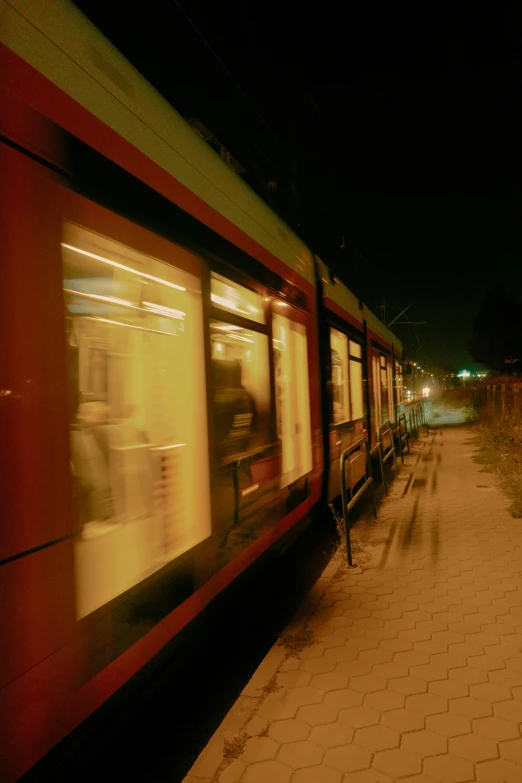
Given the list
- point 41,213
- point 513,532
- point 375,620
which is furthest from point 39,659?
point 513,532

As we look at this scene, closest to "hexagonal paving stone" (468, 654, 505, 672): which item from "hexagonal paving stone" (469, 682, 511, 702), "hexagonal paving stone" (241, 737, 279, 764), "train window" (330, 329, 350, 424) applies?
"hexagonal paving stone" (469, 682, 511, 702)

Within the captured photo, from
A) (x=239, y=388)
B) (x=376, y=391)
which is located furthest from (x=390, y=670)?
(x=376, y=391)

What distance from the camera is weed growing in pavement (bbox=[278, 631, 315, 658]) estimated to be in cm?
358

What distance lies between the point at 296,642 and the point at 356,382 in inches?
167

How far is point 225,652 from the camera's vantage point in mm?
3762

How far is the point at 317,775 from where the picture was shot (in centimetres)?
238

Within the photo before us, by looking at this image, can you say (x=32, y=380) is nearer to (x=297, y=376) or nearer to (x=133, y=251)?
(x=133, y=251)

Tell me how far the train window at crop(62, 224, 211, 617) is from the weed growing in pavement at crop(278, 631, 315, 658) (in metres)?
1.43

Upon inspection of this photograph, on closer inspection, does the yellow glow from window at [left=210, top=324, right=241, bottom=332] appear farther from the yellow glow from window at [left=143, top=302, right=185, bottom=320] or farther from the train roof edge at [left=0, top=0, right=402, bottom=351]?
the train roof edge at [left=0, top=0, right=402, bottom=351]

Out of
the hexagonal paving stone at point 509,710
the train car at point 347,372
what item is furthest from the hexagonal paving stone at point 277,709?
the train car at point 347,372

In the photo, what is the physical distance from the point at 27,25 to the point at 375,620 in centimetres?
405

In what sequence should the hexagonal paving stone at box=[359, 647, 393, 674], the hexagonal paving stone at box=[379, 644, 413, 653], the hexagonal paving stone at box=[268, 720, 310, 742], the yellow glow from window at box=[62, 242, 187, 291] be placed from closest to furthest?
the yellow glow from window at box=[62, 242, 187, 291]
the hexagonal paving stone at box=[268, 720, 310, 742]
the hexagonal paving stone at box=[359, 647, 393, 674]
the hexagonal paving stone at box=[379, 644, 413, 653]

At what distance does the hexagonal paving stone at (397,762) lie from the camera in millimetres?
2373

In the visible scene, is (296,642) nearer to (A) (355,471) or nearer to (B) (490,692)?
(B) (490,692)
